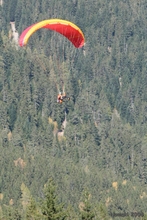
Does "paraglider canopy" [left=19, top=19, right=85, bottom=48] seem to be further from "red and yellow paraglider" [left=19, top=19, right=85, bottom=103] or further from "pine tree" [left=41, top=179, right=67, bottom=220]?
"pine tree" [left=41, top=179, right=67, bottom=220]

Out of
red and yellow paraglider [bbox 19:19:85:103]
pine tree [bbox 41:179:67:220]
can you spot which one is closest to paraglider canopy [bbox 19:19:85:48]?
red and yellow paraglider [bbox 19:19:85:103]

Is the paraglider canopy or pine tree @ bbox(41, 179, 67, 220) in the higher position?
the paraglider canopy

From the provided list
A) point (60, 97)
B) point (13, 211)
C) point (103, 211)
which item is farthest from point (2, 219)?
point (60, 97)

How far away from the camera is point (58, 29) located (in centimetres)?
12475

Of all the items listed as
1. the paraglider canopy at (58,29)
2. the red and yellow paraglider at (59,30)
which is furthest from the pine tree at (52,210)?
the paraglider canopy at (58,29)

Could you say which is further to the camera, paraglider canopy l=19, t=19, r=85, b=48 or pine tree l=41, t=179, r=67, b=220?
paraglider canopy l=19, t=19, r=85, b=48

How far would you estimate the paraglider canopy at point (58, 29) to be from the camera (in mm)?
122625

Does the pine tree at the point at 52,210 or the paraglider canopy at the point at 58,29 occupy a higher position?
the paraglider canopy at the point at 58,29

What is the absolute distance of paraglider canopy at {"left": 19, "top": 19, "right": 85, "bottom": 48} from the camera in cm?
12262

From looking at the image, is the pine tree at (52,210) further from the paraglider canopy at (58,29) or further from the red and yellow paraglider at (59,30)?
the paraglider canopy at (58,29)

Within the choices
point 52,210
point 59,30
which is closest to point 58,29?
point 59,30

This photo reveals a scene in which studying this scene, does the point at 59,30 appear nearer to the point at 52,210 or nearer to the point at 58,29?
the point at 58,29

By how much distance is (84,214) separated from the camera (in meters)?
117

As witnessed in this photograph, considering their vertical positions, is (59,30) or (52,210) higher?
(59,30)
